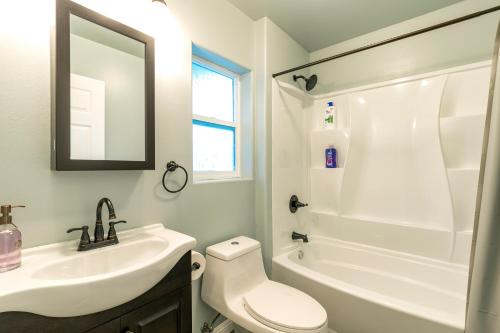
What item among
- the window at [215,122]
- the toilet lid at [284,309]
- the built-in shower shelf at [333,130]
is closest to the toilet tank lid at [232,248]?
the toilet lid at [284,309]

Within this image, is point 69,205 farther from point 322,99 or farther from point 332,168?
point 322,99

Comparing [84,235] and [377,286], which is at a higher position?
[84,235]

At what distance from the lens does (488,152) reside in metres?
0.68

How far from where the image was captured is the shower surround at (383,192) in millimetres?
1616

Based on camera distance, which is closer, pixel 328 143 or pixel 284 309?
pixel 284 309

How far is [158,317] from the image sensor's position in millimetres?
940

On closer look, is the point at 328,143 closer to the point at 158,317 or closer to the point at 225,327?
the point at 225,327

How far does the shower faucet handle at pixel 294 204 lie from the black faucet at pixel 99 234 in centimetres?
145

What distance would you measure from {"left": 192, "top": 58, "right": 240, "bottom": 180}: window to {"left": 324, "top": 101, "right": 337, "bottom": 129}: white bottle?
2.99ft

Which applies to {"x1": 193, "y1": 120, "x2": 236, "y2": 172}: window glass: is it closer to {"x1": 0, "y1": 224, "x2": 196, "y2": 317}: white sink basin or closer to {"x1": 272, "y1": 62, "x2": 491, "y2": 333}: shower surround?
{"x1": 272, "y1": 62, "x2": 491, "y2": 333}: shower surround

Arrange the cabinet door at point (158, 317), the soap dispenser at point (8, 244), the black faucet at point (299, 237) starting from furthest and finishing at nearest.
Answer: the black faucet at point (299, 237), the cabinet door at point (158, 317), the soap dispenser at point (8, 244)

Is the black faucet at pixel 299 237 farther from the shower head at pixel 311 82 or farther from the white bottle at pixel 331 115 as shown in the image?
the shower head at pixel 311 82

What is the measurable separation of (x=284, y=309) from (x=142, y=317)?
0.74 meters

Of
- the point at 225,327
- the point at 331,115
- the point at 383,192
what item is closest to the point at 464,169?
the point at 383,192
